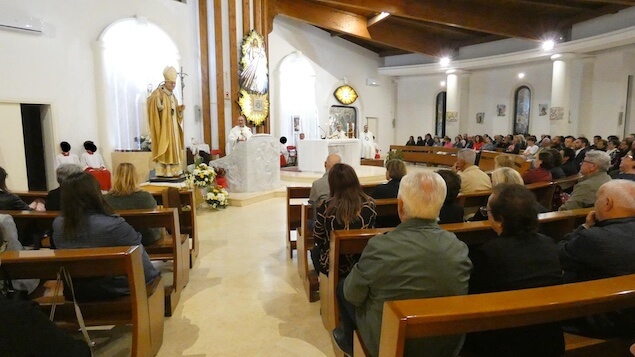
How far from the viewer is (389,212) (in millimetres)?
3201

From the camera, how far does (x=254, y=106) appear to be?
31.1 ft

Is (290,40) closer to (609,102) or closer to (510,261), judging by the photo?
(609,102)

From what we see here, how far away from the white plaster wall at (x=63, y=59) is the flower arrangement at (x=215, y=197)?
2.53 meters

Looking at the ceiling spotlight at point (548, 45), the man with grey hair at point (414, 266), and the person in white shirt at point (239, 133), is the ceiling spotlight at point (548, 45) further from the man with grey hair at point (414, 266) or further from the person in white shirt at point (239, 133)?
the man with grey hair at point (414, 266)

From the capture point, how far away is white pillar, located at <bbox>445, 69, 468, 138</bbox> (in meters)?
13.8

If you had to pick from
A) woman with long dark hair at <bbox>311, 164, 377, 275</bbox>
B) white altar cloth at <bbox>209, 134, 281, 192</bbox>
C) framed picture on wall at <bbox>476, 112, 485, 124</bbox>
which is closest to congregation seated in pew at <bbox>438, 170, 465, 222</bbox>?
woman with long dark hair at <bbox>311, 164, 377, 275</bbox>

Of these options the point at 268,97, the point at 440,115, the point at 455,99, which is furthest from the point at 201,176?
the point at 440,115

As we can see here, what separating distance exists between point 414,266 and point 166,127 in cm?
561

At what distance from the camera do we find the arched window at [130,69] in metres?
7.70

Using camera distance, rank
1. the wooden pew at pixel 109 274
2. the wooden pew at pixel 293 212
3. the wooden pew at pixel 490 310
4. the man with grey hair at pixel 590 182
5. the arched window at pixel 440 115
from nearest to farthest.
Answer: the wooden pew at pixel 490 310 → the wooden pew at pixel 109 274 → the man with grey hair at pixel 590 182 → the wooden pew at pixel 293 212 → the arched window at pixel 440 115

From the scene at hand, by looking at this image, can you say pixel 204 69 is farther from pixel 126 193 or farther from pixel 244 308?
pixel 244 308

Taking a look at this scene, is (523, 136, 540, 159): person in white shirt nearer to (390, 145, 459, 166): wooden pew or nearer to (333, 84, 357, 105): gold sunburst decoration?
(390, 145, 459, 166): wooden pew

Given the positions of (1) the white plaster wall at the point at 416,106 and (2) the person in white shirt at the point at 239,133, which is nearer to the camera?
(2) the person in white shirt at the point at 239,133

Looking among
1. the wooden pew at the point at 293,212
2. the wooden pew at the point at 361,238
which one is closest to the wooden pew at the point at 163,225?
the wooden pew at the point at 293,212
